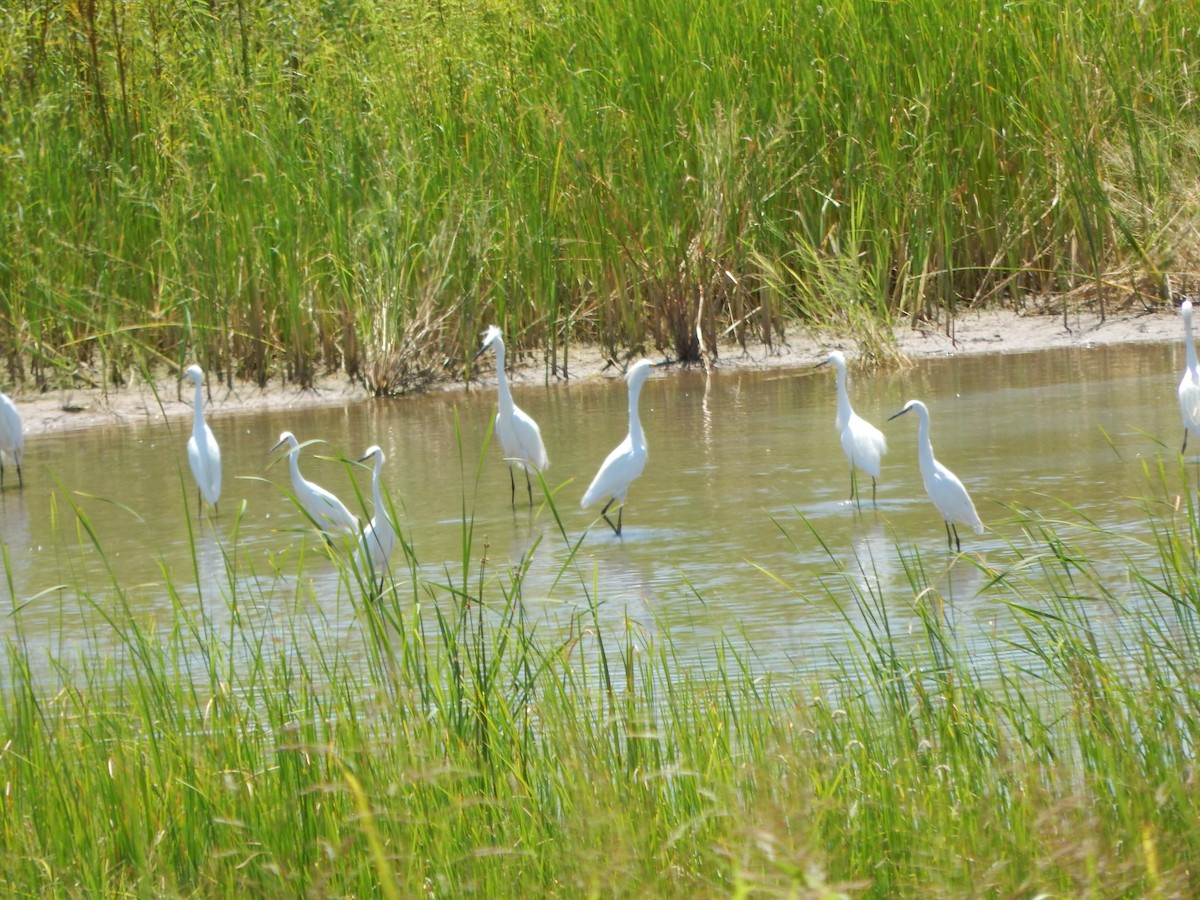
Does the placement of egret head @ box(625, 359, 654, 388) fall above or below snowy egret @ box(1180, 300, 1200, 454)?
above

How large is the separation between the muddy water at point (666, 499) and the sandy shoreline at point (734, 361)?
28 centimetres

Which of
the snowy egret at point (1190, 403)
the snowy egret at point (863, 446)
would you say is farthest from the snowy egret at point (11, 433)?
the snowy egret at point (1190, 403)

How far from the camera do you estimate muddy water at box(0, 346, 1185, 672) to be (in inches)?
205

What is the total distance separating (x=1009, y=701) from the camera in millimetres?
3170

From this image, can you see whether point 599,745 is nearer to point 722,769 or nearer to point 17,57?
point 722,769

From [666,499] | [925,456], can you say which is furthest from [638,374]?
[925,456]

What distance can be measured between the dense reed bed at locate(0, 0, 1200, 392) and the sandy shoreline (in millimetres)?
169

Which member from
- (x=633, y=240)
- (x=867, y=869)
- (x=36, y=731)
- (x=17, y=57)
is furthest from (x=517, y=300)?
(x=867, y=869)

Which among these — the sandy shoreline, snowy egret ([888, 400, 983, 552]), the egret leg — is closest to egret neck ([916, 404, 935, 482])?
snowy egret ([888, 400, 983, 552])

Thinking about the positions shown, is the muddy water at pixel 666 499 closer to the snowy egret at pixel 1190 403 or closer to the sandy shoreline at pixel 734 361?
the snowy egret at pixel 1190 403

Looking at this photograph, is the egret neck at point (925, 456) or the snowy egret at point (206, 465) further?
the snowy egret at point (206, 465)

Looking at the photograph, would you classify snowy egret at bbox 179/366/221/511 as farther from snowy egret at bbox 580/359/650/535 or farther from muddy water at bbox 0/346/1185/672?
snowy egret at bbox 580/359/650/535

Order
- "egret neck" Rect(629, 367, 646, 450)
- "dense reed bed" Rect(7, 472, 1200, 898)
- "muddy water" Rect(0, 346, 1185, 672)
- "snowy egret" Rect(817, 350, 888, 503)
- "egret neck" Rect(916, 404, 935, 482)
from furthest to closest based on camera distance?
"egret neck" Rect(629, 367, 646, 450)
"snowy egret" Rect(817, 350, 888, 503)
"egret neck" Rect(916, 404, 935, 482)
"muddy water" Rect(0, 346, 1185, 672)
"dense reed bed" Rect(7, 472, 1200, 898)

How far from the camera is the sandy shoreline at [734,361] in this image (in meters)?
10.3
